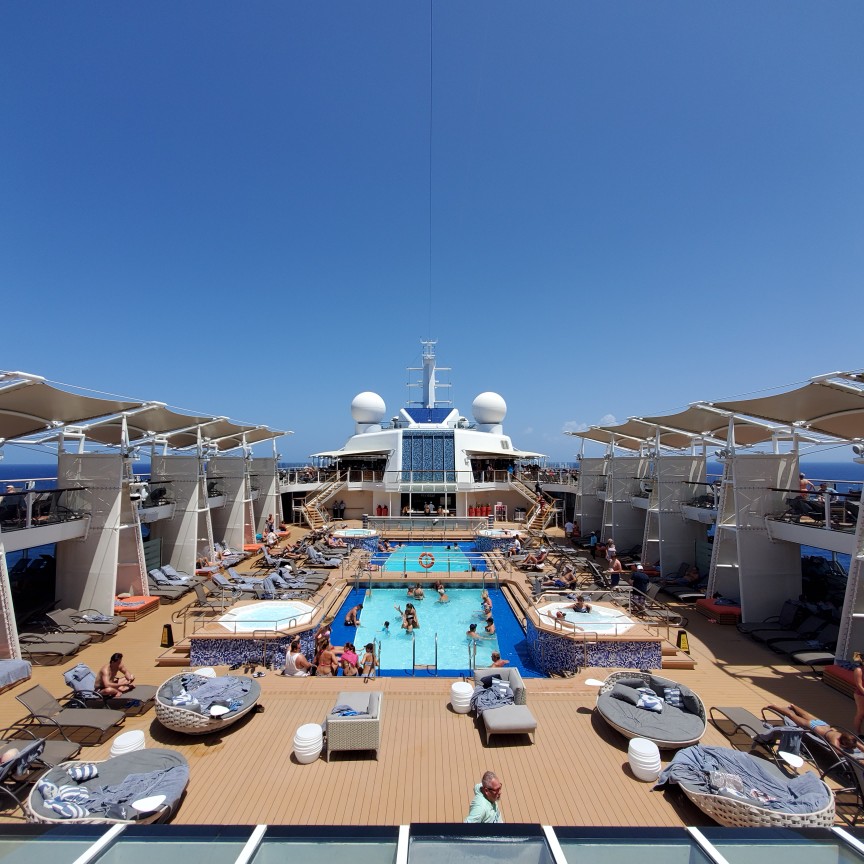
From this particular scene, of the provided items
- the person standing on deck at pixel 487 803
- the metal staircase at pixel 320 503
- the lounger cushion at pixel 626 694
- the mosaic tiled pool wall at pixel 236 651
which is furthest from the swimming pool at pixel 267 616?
the metal staircase at pixel 320 503

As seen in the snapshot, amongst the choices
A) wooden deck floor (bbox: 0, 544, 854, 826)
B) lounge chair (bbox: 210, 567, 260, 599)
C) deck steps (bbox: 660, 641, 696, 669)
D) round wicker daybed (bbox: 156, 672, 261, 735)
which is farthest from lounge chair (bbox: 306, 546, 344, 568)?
deck steps (bbox: 660, 641, 696, 669)

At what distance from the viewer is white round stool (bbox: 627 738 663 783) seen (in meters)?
5.25

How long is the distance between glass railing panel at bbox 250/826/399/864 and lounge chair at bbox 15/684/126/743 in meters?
5.05

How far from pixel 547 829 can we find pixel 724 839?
824 mm

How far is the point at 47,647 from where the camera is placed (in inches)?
352

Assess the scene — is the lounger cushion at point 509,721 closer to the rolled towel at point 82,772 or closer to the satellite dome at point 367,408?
the rolled towel at point 82,772

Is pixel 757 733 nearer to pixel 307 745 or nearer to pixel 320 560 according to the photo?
pixel 307 745

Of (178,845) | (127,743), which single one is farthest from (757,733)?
(127,743)

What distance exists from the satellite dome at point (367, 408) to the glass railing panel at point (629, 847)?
3087 cm

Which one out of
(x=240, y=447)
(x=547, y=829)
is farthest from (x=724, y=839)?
(x=240, y=447)

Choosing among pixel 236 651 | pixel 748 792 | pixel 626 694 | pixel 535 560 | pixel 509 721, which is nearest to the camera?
pixel 748 792

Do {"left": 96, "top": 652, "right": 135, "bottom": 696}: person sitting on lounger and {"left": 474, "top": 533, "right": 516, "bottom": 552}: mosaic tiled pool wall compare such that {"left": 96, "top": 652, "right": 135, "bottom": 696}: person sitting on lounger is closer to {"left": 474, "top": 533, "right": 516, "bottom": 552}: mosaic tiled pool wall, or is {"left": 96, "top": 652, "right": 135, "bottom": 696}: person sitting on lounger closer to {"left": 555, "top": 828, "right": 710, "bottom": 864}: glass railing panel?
{"left": 555, "top": 828, "right": 710, "bottom": 864}: glass railing panel

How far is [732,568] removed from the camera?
12023mm

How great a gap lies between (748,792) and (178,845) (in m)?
4.78
